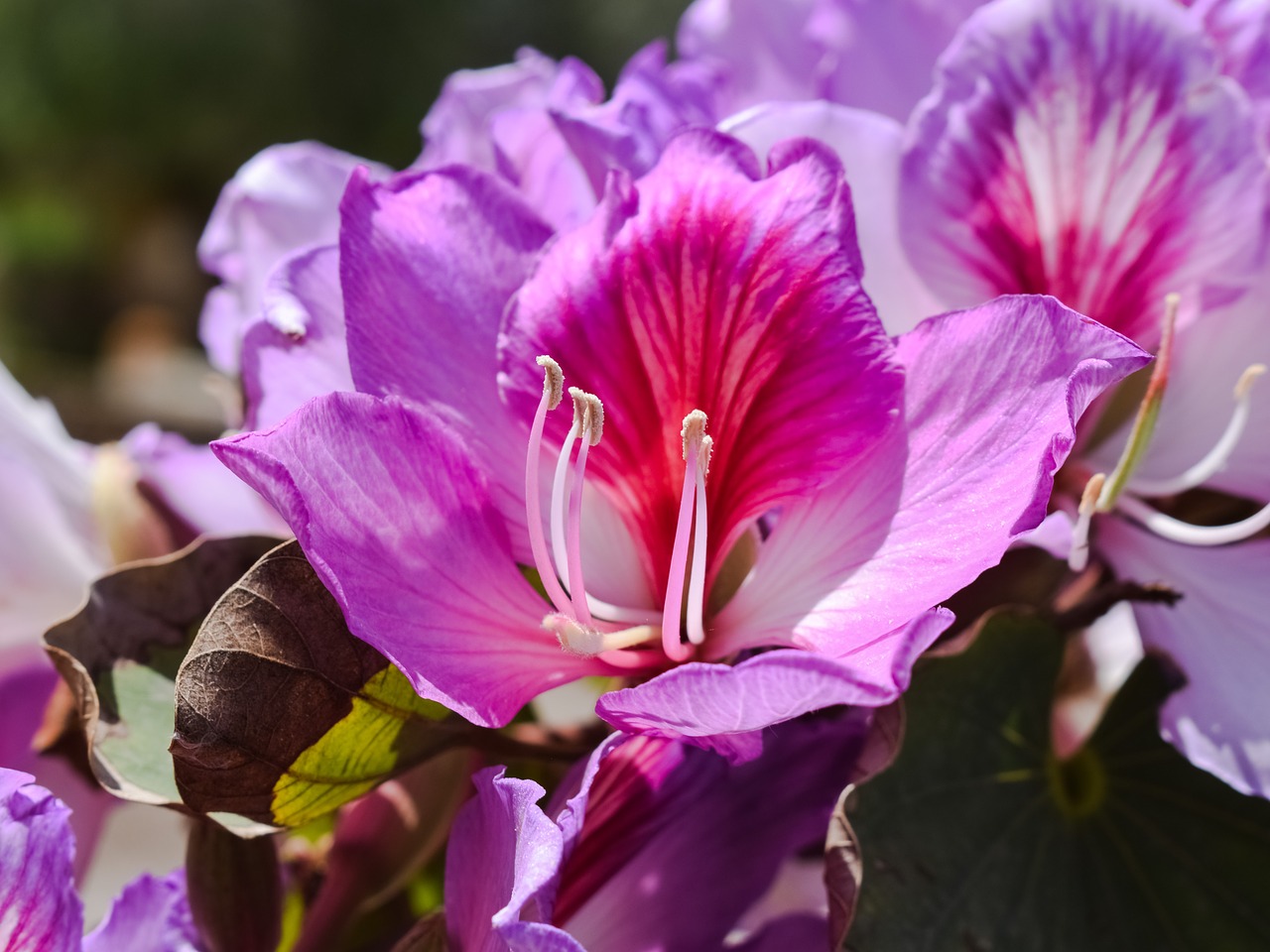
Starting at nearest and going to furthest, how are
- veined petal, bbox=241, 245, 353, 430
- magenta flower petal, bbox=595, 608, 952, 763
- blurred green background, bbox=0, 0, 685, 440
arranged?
magenta flower petal, bbox=595, 608, 952, 763 → veined petal, bbox=241, 245, 353, 430 → blurred green background, bbox=0, 0, 685, 440

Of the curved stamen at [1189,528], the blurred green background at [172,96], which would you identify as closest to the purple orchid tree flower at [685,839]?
the curved stamen at [1189,528]

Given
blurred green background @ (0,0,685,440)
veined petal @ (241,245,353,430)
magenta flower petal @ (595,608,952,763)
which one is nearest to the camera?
magenta flower petal @ (595,608,952,763)

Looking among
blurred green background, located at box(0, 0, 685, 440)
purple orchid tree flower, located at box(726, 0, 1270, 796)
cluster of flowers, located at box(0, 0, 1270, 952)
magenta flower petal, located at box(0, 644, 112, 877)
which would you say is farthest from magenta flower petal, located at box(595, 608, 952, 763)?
blurred green background, located at box(0, 0, 685, 440)

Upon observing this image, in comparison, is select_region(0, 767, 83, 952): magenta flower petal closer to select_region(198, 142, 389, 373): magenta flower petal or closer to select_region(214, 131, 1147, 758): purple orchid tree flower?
select_region(214, 131, 1147, 758): purple orchid tree flower

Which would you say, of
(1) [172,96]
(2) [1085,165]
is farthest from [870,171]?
(1) [172,96]

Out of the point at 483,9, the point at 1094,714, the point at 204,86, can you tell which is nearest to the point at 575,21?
the point at 483,9

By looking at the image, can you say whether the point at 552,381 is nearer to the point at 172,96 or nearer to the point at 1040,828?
the point at 1040,828

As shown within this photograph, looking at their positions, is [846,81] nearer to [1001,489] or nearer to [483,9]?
[1001,489]

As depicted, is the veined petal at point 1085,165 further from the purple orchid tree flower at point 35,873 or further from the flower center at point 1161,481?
the purple orchid tree flower at point 35,873
